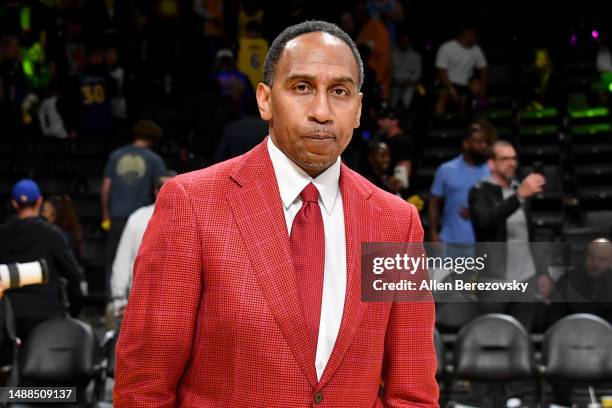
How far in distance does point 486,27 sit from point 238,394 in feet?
41.1

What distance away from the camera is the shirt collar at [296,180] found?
2.34 meters

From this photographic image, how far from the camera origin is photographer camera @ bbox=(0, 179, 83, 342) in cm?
689

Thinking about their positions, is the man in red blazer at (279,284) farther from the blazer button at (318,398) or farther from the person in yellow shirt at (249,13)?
the person in yellow shirt at (249,13)

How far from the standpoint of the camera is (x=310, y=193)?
235cm

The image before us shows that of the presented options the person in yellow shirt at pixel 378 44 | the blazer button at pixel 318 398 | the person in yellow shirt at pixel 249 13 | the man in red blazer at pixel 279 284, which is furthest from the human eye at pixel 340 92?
the person in yellow shirt at pixel 249 13

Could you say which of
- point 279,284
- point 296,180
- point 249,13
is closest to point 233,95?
point 249,13

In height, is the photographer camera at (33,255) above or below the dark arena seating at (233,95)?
below

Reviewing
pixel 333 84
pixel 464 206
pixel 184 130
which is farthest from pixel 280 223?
pixel 184 130

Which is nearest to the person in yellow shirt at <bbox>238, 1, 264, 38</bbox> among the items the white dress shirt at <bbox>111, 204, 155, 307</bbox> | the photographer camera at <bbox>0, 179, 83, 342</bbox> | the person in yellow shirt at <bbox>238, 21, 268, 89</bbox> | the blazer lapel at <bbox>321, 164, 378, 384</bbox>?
the person in yellow shirt at <bbox>238, 21, 268, 89</bbox>

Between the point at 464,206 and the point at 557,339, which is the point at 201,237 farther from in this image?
the point at 464,206

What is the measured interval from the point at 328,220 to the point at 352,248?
8 centimetres

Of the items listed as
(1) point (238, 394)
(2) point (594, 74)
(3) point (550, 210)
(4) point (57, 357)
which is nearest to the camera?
(1) point (238, 394)

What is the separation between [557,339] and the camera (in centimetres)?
637

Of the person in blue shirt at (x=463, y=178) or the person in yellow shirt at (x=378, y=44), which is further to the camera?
the person in yellow shirt at (x=378, y=44)
